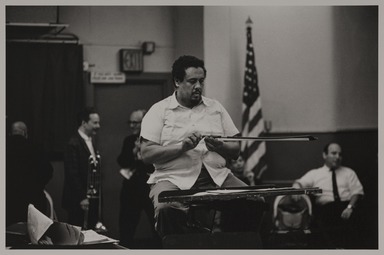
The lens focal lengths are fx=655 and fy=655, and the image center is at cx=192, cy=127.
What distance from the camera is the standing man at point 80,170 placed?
5297 mm

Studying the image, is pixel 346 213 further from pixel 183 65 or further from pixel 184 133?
pixel 183 65

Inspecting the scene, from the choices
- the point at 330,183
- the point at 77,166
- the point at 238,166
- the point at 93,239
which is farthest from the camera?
the point at 238,166

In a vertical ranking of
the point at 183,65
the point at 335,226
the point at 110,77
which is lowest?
the point at 335,226

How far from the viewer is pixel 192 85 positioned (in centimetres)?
335

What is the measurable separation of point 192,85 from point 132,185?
2424mm

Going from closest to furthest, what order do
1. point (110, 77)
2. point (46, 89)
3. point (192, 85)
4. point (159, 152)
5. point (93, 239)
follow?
1. point (93, 239)
2. point (159, 152)
3. point (192, 85)
4. point (46, 89)
5. point (110, 77)

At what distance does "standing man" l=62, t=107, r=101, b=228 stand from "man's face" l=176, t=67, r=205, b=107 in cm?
209

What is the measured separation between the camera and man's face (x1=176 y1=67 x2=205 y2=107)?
3.33 m

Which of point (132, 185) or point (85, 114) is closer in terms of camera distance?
point (85, 114)

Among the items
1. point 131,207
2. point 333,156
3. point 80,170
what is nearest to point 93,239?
point 80,170

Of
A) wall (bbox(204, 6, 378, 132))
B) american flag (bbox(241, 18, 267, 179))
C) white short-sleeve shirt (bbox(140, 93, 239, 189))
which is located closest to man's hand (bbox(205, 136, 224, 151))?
white short-sleeve shirt (bbox(140, 93, 239, 189))

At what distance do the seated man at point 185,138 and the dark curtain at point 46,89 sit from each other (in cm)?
347

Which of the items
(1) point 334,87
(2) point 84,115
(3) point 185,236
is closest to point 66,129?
(2) point 84,115

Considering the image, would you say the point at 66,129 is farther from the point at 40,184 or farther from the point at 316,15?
the point at 316,15
